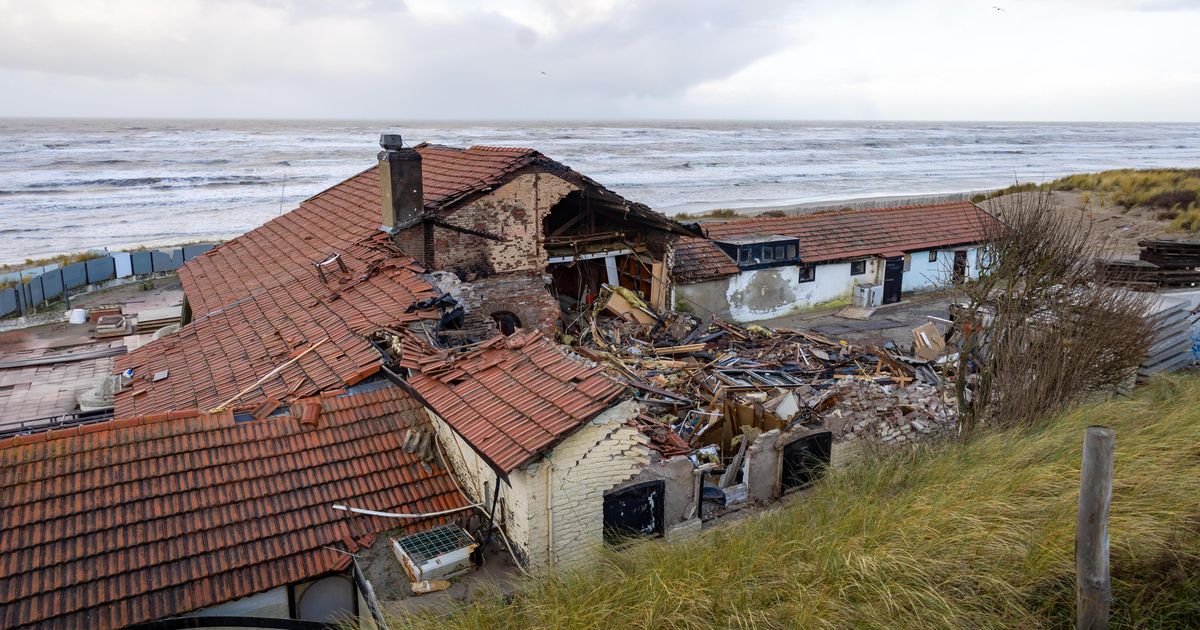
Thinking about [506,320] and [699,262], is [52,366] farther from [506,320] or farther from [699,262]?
[699,262]

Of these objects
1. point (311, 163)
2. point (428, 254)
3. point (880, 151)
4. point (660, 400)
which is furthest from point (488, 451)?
point (880, 151)

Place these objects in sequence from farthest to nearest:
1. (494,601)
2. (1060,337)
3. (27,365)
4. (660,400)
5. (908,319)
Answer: (908,319), (27,365), (660,400), (1060,337), (494,601)

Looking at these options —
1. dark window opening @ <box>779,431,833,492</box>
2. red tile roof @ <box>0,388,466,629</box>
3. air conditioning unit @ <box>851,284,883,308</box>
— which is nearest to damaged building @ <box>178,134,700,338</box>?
red tile roof @ <box>0,388,466,629</box>

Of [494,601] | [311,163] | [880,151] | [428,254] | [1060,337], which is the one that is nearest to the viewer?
[494,601]

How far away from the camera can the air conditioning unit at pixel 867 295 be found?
26906mm

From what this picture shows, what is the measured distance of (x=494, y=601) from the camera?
22.4 feet

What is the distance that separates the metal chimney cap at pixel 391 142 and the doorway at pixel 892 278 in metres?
18.4

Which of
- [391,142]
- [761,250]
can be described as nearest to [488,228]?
[391,142]

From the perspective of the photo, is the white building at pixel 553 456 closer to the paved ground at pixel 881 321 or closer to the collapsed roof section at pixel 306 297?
the collapsed roof section at pixel 306 297

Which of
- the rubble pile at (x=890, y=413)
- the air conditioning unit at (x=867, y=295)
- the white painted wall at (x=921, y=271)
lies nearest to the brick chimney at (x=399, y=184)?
the rubble pile at (x=890, y=413)

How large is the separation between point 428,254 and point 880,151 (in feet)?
439

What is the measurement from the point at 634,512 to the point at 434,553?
2.26m

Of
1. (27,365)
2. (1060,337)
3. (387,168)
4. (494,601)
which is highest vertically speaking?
(387,168)

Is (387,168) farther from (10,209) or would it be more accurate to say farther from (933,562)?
(10,209)
